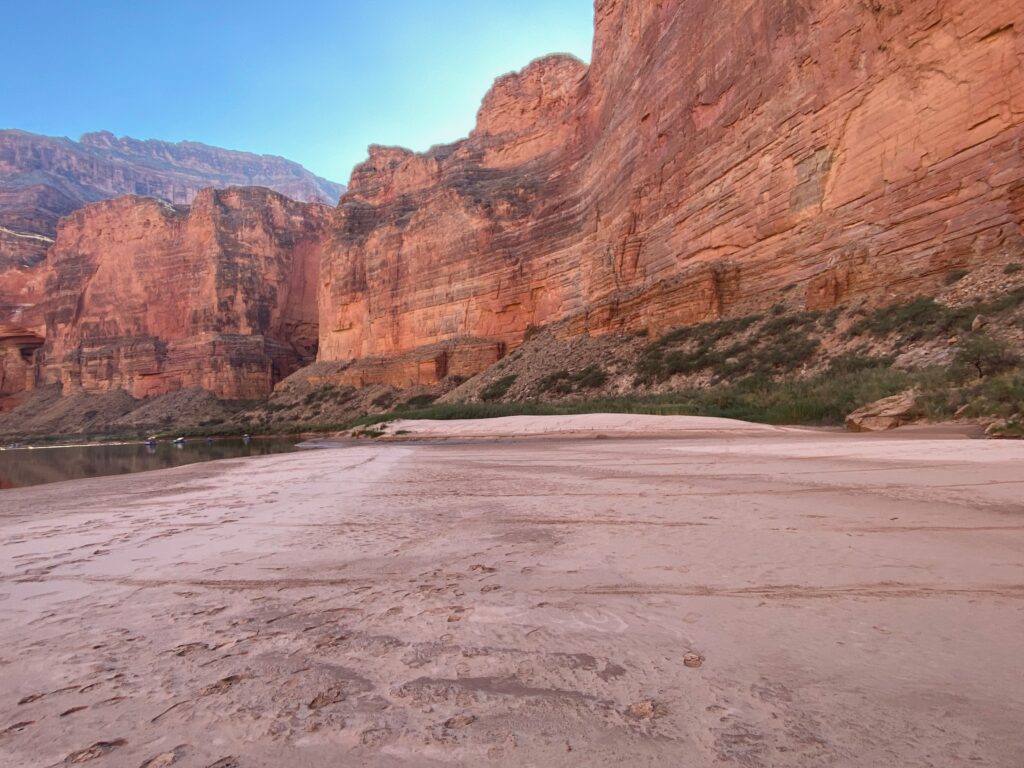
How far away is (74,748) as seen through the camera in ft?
3.85

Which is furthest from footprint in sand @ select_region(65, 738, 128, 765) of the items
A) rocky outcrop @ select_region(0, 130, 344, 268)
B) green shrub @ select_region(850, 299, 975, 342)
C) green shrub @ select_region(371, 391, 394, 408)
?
rocky outcrop @ select_region(0, 130, 344, 268)

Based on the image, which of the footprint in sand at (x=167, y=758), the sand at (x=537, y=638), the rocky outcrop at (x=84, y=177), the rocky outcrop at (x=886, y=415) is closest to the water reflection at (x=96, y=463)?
the sand at (x=537, y=638)

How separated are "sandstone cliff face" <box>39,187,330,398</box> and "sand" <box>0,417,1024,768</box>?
62.0 m

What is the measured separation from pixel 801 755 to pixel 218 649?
174cm

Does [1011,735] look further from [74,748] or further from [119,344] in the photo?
[119,344]

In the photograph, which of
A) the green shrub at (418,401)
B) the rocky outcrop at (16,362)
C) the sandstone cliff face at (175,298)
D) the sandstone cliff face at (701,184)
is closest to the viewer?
the sandstone cliff face at (701,184)

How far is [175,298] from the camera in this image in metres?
61.6

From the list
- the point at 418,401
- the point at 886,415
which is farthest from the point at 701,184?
→ the point at 418,401

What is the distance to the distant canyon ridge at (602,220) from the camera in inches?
589

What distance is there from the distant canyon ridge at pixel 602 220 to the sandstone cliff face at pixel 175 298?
0.27 metres

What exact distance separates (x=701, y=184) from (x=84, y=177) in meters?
163

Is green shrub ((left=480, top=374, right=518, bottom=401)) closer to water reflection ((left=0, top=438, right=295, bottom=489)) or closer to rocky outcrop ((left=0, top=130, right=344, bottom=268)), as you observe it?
water reflection ((left=0, top=438, right=295, bottom=489))

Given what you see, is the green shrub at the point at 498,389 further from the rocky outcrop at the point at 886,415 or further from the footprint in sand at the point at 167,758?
the footprint in sand at the point at 167,758

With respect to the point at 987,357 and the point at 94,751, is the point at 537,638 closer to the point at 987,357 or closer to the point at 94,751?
the point at 94,751
